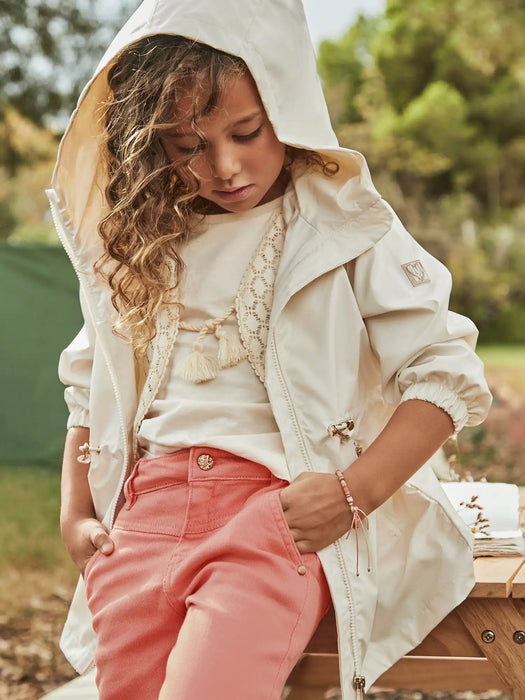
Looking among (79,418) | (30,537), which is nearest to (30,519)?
(30,537)

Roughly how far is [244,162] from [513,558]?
1.06 meters

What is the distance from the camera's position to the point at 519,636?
6.65ft

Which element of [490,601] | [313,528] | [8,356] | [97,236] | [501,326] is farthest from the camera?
[501,326]

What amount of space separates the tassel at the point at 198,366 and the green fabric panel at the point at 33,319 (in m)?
3.12

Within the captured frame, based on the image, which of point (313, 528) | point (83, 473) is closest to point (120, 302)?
point (83, 473)

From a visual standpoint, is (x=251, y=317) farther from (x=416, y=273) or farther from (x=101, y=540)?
(x=101, y=540)

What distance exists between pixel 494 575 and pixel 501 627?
10 centimetres

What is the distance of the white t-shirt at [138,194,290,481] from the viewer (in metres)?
1.87

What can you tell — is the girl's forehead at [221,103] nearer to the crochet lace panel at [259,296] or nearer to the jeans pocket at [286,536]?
the crochet lace panel at [259,296]

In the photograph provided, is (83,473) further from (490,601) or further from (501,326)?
(501,326)

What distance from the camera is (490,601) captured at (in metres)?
2.02

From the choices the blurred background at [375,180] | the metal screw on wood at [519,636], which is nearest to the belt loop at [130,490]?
the metal screw on wood at [519,636]

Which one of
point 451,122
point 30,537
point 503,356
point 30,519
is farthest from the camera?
point 451,122

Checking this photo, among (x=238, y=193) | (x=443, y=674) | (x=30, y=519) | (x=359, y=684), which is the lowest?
(x=30, y=519)
